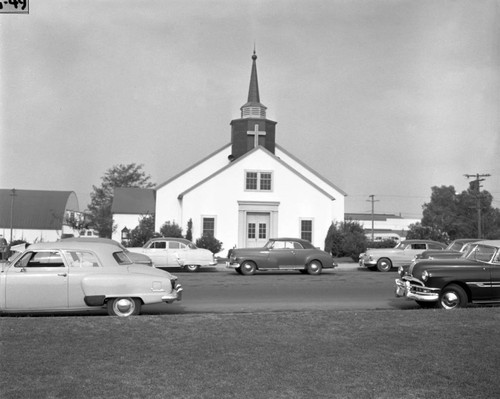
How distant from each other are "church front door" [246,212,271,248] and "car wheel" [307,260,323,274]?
12.1 metres

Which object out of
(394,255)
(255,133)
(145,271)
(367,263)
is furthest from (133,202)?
(145,271)

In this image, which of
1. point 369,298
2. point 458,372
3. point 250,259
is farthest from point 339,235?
point 458,372

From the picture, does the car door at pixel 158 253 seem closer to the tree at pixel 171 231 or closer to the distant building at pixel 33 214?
the tree at pixel 171 231

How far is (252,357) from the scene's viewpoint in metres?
7.54

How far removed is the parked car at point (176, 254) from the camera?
80.7 ft

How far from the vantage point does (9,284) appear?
10.9 metres

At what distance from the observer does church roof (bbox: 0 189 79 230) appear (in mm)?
65625

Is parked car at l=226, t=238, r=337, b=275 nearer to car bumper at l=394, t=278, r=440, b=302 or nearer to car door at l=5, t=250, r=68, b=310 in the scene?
car bumper at l=394, t=278, r=440, b=302

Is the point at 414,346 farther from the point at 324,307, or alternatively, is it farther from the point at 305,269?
the point at 305,269

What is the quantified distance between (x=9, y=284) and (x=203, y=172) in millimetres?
30253

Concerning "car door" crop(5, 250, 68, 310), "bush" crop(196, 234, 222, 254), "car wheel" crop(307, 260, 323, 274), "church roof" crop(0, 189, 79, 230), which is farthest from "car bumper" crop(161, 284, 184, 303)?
"church roof" crop(0, 189, 79, 230)

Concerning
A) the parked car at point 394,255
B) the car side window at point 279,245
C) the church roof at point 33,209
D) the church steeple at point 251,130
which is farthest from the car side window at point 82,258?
the church roof at point 33,209

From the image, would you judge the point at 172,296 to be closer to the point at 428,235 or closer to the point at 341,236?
the point at 341,236

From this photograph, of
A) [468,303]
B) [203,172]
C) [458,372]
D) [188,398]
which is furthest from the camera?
[203,172]
